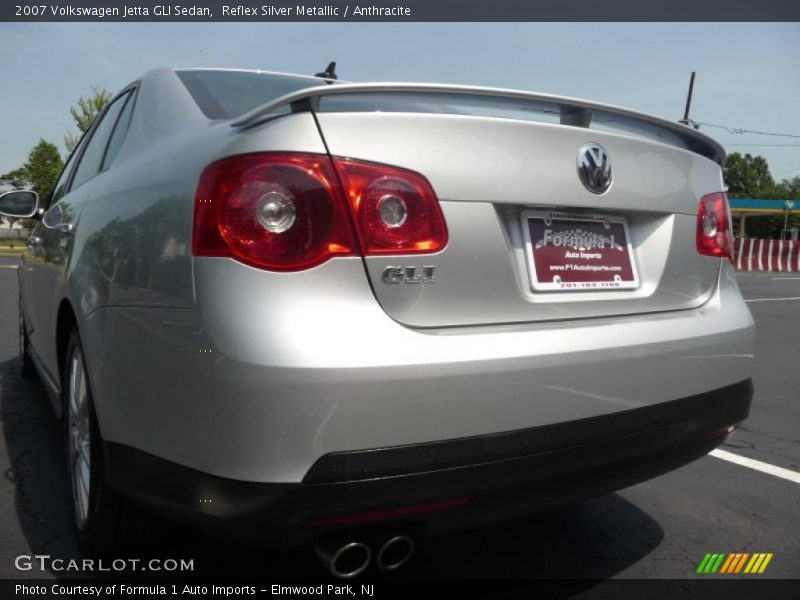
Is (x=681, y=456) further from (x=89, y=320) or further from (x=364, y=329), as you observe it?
(x=89, y=320)

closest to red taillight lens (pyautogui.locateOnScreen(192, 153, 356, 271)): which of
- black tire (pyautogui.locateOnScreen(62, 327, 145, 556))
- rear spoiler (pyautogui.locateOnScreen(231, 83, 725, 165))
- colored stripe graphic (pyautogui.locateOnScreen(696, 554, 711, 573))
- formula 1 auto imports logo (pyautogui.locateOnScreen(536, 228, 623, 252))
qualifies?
rear spoiler (pyautogui.locateOnScreen(231, 83, 725, 165))

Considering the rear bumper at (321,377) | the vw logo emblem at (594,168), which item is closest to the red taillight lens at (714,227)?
the vw logo emblem at (594,168)

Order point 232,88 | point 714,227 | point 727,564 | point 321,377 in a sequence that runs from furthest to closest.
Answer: point 232,88, point 727,564, point 714,227, point 321,377

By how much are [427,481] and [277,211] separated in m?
0.68

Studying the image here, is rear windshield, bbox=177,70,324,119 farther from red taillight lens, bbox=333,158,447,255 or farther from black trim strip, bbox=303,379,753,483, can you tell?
black trim strip, bbox=303,379,753,483

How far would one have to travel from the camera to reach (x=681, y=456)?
2.15m

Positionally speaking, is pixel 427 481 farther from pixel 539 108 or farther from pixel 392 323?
pixel 539 108

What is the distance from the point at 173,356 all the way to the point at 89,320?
2.19 feet

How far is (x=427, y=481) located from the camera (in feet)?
5.40

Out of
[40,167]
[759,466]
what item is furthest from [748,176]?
[759,466]

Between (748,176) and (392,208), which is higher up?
(748,176)

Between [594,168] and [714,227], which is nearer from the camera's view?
[594,168]

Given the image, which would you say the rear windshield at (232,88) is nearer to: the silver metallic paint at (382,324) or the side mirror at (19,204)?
the silver metallic paint at (382,324)

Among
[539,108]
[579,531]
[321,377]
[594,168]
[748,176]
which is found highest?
[748,176]
